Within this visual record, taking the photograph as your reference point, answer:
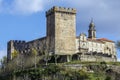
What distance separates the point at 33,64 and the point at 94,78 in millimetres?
→ 17542

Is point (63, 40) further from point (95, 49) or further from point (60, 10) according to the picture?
point (95, 49)

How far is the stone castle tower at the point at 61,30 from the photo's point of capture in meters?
119

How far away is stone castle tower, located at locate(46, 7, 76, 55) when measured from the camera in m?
119

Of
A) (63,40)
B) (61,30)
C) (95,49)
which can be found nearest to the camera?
(63,40)

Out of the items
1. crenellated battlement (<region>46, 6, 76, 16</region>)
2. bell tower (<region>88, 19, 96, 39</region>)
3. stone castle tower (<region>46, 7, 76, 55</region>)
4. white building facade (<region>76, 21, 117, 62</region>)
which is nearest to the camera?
white building facade (<region>76, 21, 117, 62</region>)

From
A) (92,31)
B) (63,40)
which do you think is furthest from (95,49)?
(92,31)

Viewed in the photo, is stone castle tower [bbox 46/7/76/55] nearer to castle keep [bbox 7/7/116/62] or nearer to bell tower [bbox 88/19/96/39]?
castle keep [bbox 7/7/116/62]

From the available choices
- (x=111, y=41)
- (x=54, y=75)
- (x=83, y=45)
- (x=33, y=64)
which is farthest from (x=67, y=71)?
(x=111, y=41)

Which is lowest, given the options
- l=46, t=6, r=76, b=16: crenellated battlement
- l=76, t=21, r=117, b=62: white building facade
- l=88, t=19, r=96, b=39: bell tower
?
l=76, t=21, r=117, b=62: white building facade

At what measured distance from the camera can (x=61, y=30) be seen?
120000 mm

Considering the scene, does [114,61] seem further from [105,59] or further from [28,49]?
[28,49]

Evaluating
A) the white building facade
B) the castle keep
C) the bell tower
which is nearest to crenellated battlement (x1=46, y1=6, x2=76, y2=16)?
the castle keep

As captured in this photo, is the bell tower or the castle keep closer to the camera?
the castle keep

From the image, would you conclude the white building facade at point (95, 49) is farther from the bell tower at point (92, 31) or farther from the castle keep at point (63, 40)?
the bell tower at point (92, 31)
